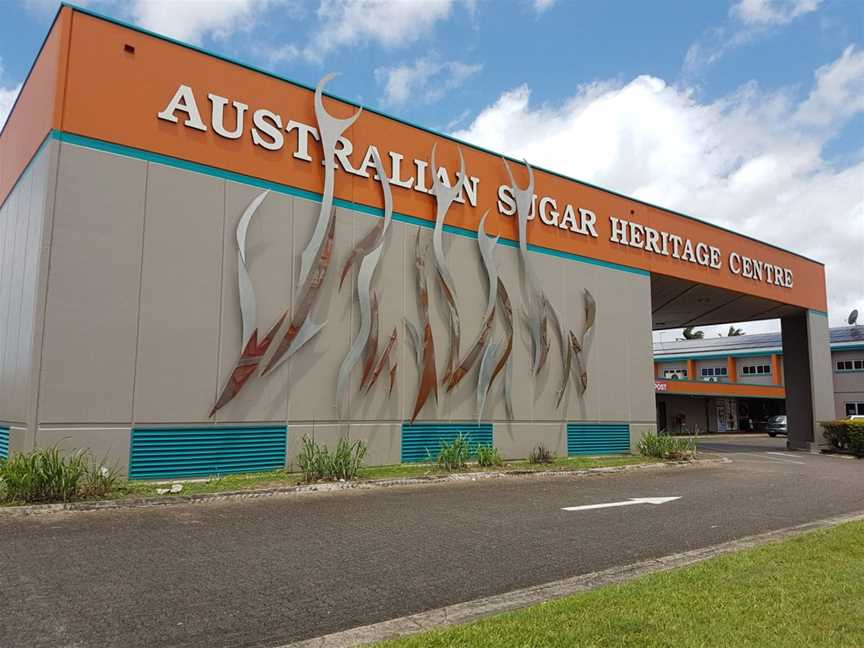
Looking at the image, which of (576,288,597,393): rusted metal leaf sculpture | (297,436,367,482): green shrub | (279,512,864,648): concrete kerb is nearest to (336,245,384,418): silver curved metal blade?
(297,436,367,482): green shrub

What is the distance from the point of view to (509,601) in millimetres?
5367

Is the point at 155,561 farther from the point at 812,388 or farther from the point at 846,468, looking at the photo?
the point at 812,388

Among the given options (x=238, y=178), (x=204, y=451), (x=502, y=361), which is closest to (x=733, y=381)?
(x=502, y=361)

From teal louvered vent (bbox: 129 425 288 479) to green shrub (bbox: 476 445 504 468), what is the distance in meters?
4.44

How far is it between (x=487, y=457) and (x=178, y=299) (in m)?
7.35

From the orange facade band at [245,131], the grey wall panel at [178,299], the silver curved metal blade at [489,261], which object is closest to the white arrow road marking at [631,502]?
the silver curved metal blade at [489,261]

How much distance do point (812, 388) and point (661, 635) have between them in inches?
1077

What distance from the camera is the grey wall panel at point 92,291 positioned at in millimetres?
10664

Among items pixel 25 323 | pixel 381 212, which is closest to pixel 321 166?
pixel 381 212

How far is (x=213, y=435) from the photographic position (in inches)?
475

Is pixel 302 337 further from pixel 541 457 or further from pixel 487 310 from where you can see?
pixel 541 457

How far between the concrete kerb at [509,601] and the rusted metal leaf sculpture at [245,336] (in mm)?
8002

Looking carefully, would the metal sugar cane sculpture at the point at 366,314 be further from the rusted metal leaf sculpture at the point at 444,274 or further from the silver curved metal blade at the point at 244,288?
the silver curved metal blade at the point at 244,288

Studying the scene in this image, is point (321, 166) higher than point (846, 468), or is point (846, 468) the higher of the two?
point (321, 166)
